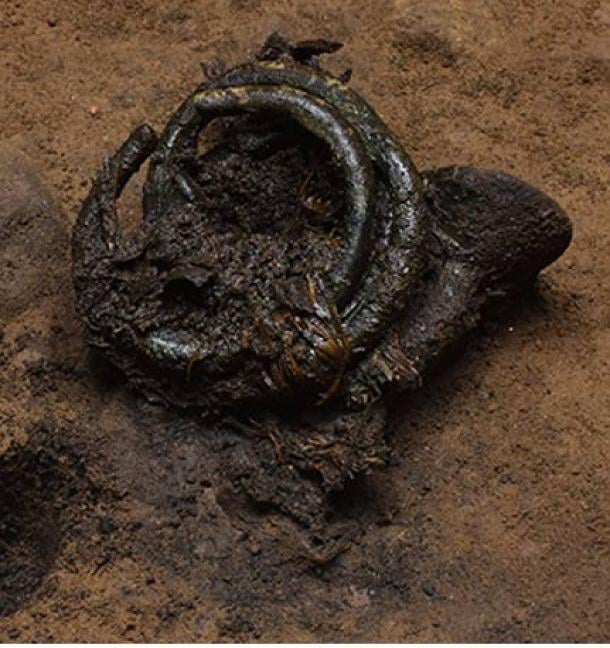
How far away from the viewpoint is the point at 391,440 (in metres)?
3.70

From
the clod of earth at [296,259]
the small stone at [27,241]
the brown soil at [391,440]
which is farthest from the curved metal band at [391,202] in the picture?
the small stone at [27,241]

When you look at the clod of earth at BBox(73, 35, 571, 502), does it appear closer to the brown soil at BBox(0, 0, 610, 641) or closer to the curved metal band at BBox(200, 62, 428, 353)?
the curved metal band at BBox(200, 62, 428, 353)

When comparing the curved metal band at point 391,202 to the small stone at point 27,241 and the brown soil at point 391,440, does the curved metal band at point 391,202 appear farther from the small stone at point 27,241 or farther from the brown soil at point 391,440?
the small stone at point 27,241

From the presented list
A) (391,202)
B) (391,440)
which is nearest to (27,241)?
(391,202)

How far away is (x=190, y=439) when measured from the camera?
12.0 ft

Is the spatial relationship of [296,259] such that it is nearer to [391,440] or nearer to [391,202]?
[391,202]

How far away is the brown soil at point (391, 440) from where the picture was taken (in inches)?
135

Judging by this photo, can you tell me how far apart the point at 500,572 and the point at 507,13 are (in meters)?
1.61

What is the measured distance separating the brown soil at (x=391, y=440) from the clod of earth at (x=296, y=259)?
12 cm

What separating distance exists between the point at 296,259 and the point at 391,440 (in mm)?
441

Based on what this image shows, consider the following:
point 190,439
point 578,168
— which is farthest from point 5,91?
point 578,168

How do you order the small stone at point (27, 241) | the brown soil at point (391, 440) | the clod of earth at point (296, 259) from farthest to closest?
the small stone at point (27, 241)
the clod of earth at point (296, 259)
the brown soil at point (391, 440)

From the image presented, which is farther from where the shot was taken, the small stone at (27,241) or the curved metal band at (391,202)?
the small stone at (27,241)

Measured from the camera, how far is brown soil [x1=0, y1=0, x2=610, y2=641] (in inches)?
135
